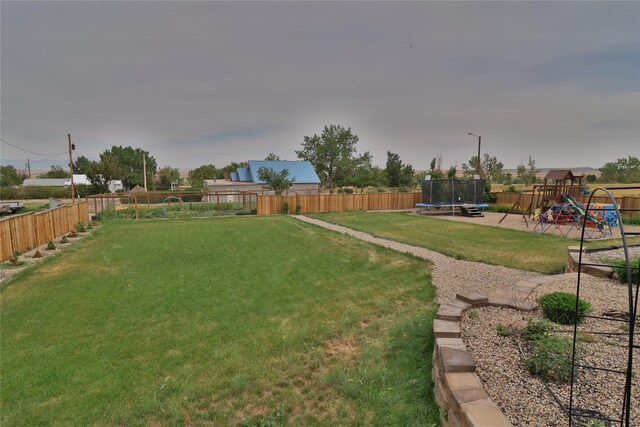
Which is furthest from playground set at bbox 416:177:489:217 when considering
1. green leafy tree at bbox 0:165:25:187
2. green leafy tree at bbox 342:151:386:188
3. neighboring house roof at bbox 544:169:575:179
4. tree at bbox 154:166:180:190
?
green leafy tree at bbox 0:165:25:187

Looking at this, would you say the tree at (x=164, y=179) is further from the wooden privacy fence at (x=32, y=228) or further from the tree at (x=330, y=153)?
the wooden privacy fence at (x=32, y=228)

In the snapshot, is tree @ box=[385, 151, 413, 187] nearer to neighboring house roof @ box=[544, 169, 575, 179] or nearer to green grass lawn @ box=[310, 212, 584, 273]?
neighboring house roof @ box=[544, 169, 575, 179]

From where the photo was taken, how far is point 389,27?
11000 mm

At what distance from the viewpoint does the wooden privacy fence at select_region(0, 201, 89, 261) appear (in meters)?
8.47

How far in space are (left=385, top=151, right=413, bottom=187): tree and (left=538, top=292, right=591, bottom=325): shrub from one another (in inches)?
1367

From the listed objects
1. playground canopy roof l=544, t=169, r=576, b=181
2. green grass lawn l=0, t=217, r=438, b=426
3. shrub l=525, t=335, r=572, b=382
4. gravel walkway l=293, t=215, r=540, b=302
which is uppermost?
playground canopy roof l=544, t=169, r=576, b=181

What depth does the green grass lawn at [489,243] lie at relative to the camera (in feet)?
23.8

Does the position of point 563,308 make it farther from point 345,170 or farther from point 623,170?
point 623,170

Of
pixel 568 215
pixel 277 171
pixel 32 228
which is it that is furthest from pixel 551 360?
pixel 277 171

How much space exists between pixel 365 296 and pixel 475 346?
2.45 meters

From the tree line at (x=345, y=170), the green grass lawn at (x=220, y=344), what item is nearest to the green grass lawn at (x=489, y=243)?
the green grass lawn at (x=220, y=344)

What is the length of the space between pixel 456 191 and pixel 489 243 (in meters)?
10.2

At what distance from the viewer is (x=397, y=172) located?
37.7 metres

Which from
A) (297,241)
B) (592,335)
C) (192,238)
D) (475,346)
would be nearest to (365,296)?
(475,346)
